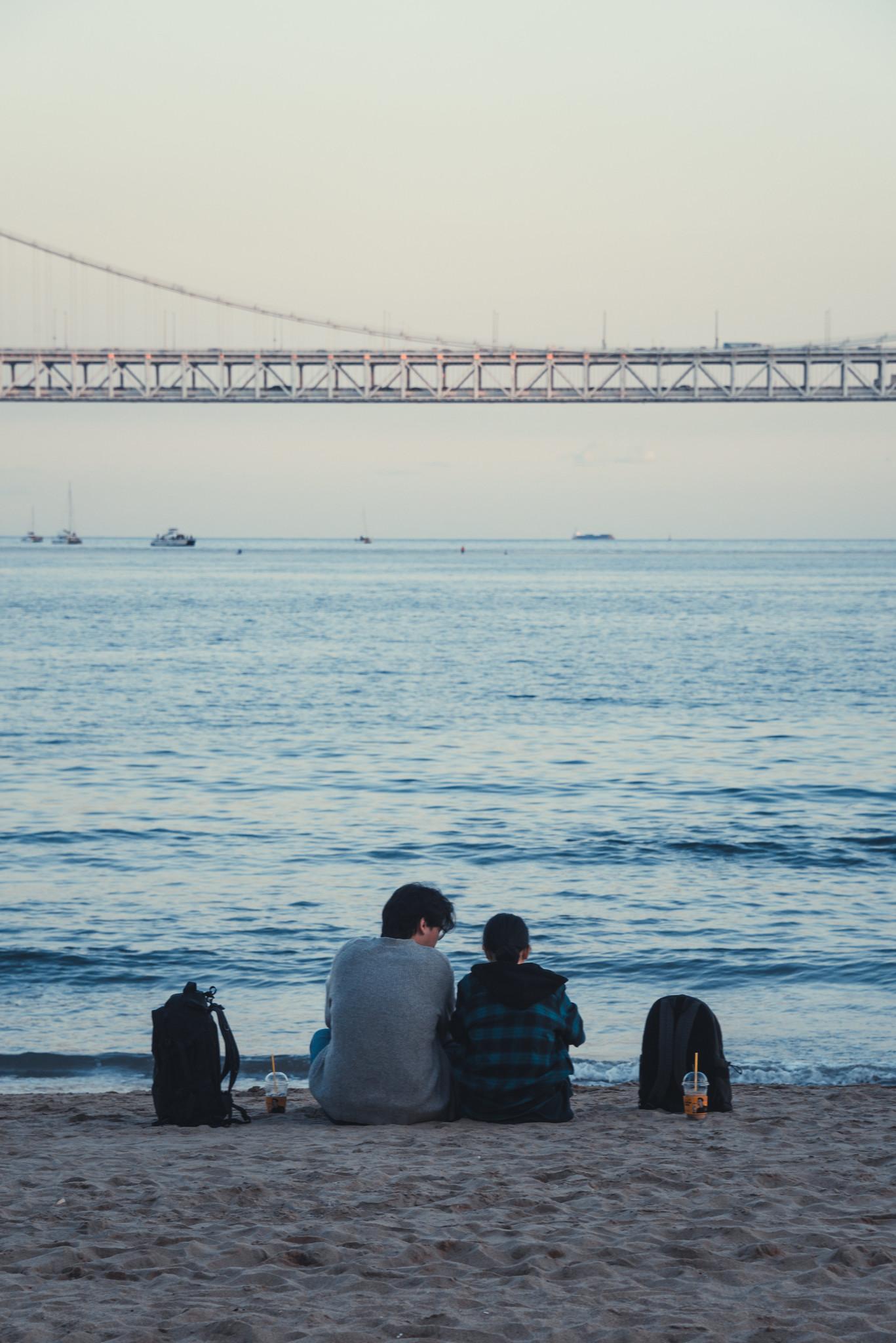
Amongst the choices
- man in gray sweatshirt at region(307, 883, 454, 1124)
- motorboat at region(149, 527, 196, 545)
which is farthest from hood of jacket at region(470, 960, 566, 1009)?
motorboat at region(149, 527, 196, 545)

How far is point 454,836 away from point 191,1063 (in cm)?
776

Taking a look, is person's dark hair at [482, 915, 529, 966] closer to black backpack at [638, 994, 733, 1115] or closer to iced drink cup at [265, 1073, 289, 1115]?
black backpack at [638, 994, 733, 1115]

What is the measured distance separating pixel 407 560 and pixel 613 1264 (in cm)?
15486

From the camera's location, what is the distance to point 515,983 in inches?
193

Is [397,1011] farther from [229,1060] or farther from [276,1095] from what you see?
[276,1095]

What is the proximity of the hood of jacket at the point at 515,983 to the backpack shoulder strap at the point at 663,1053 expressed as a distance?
64 centimetres

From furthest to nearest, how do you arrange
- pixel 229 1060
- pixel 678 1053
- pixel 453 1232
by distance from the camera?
pixel 678 1053, pixel 229 1060, pixel 453 1232

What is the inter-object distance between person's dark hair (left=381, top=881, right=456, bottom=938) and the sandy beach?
733 mm

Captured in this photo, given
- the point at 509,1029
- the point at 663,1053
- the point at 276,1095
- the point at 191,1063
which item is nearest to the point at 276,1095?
the point at 276,1095

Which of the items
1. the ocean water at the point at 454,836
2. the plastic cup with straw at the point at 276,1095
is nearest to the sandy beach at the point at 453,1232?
the plastic cup with straw at the point at 276,1095

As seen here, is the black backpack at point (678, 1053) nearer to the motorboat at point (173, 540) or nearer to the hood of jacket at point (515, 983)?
the hood of jacket at point (515, 983)

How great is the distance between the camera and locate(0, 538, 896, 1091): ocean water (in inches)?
309

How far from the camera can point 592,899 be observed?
10.5 m

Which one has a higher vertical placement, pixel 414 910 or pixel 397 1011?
pixel 414 910
